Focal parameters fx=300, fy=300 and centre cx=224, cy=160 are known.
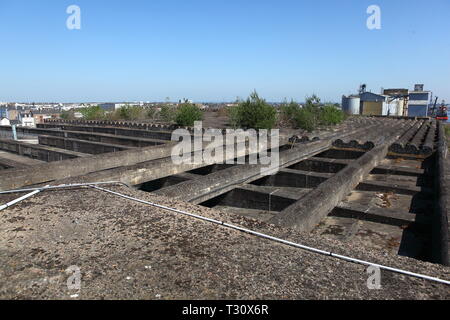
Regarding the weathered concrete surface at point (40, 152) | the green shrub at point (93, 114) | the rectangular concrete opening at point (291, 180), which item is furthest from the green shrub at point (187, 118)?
the green shrub at point (93, 114)

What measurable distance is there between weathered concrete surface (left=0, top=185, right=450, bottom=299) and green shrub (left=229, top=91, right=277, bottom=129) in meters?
17.4

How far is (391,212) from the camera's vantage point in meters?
5.37

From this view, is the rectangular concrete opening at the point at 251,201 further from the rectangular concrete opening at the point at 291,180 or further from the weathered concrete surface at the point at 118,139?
the weathered concrete surface at the point at 118,139

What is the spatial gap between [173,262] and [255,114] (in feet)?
60.7

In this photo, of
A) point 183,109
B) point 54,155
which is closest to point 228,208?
point 54,155

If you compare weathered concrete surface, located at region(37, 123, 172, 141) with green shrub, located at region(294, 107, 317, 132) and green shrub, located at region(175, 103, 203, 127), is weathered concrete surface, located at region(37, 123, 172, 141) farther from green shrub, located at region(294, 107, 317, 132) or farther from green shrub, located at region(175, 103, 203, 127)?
green shrub, located at region(294, 107, 317, 132)

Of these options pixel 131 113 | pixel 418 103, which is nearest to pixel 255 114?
pixel 131 113

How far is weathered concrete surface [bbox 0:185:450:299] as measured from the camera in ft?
6.48

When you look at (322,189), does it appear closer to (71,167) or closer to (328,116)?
(71,167)

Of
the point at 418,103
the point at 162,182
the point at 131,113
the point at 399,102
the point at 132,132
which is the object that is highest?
the point at 418,103

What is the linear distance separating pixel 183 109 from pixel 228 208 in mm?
19684

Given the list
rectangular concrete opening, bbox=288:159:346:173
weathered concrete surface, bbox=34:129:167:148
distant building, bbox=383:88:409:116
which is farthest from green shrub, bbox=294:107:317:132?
distant building, bbox=383:88:409:116

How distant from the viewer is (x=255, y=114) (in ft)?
66.4
